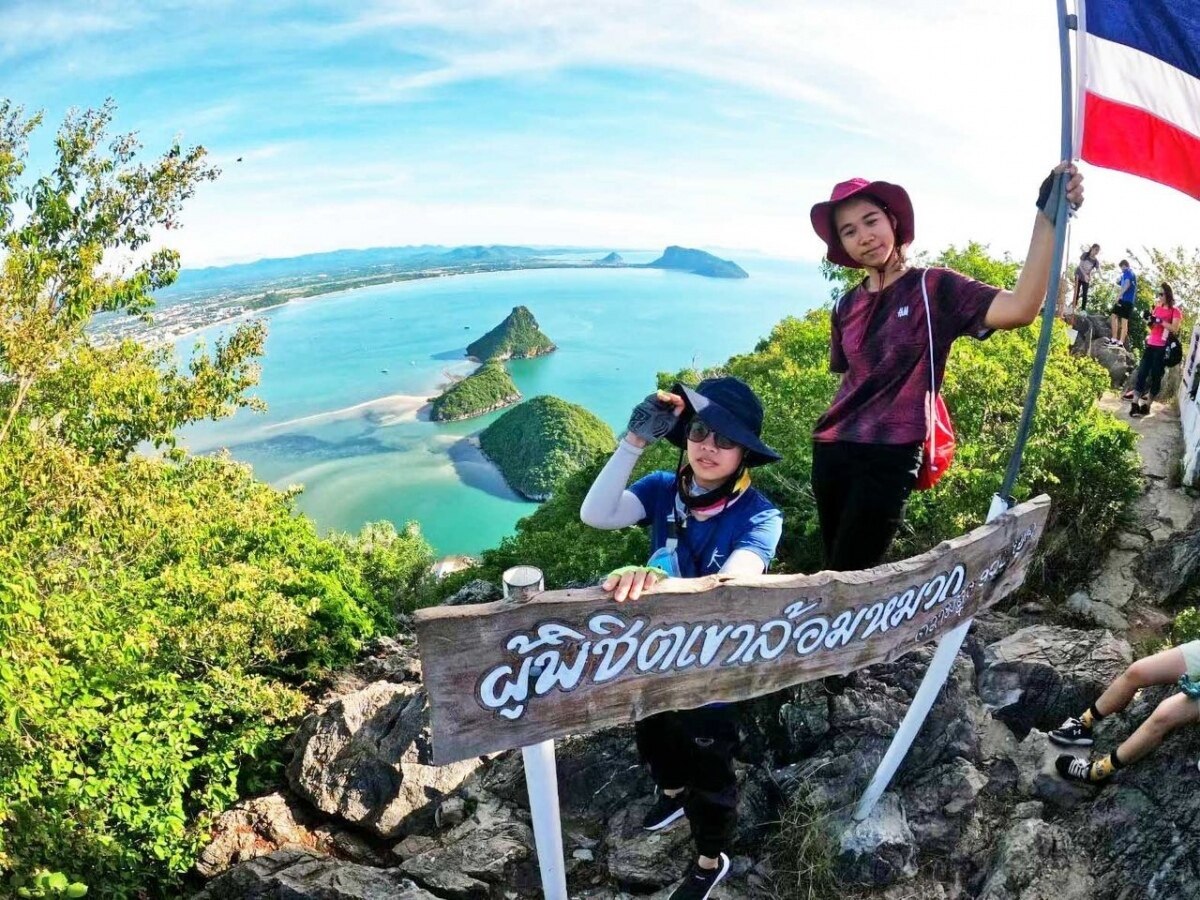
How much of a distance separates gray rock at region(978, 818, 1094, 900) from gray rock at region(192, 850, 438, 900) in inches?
110

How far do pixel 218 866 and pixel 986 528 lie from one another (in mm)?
6732

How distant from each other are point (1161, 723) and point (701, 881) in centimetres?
226

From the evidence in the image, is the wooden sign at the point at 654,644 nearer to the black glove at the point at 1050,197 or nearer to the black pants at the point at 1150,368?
the black glove at the point at 1050,197

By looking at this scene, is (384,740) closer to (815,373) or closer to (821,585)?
(821,585)

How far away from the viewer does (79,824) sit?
22.5ft

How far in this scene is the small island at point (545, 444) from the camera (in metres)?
87.2

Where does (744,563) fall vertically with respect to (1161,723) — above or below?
above

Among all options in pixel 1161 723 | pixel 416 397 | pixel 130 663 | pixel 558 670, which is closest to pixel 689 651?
pixel 558 670

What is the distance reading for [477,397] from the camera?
122 meters

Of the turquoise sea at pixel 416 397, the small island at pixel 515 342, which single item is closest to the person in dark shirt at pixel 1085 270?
the turquoise sea at pixel 416 397

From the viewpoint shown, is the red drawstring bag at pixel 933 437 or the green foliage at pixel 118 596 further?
the green foliage at pixel 118 596

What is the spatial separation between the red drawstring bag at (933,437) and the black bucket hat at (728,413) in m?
0.81

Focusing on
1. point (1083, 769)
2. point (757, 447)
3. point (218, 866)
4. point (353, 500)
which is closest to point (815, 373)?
point (1083, 769)

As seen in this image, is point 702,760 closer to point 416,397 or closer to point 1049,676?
point 1049,676
